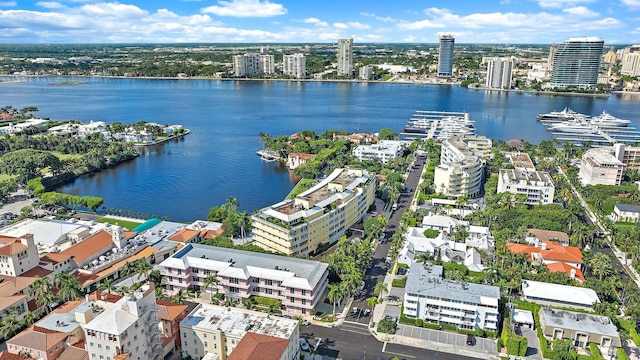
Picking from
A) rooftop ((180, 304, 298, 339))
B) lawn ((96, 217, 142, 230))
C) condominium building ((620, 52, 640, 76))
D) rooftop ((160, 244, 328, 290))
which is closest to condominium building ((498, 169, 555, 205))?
rooftop ((160, 244, 328, 290))

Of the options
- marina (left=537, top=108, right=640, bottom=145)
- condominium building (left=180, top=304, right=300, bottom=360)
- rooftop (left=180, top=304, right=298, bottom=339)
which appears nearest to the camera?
condominium building (left=180, top=304, right=300, bottom=360)

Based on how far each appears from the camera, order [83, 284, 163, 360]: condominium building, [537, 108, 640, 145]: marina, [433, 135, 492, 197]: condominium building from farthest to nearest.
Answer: [537, 108, 640, 145]: marina
[433, 135, 492, 197]: condominium building
[83, 284, 163, 360]: condominium building

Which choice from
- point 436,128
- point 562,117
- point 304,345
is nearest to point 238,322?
point 304,345

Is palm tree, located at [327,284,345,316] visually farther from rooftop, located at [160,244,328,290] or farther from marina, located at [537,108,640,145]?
marina, located at [537,108,640,145]

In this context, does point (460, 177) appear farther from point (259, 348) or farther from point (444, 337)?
point (259, 348)

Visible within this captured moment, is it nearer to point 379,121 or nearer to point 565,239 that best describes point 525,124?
point 379,121

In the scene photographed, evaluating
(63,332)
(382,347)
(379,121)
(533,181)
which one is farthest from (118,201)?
(379,121)

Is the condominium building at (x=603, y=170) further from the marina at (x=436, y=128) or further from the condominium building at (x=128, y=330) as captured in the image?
the condominium building at (x=128, y=330)
